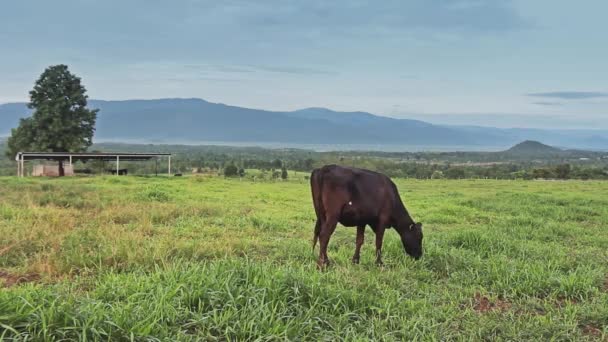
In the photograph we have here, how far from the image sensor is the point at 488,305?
18.5 feet

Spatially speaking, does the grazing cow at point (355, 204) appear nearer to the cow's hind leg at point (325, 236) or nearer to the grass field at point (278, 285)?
the cow's hind leg at point (325, 236)

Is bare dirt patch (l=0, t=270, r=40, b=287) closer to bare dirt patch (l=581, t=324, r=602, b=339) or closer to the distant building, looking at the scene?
bare dirt patch (l=581, t=324, r=602, b=339)

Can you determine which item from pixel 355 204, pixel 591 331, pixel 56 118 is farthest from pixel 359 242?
pixel 56 118

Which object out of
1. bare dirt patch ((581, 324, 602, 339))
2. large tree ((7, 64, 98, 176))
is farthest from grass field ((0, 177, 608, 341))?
large tree ((7, 64, 98, 176))

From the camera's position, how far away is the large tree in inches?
1496

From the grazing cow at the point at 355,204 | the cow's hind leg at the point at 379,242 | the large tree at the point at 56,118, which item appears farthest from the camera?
the large tree at the point at 56,118

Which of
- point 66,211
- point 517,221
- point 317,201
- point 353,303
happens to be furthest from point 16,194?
point 517,221

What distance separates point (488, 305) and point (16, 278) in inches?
224

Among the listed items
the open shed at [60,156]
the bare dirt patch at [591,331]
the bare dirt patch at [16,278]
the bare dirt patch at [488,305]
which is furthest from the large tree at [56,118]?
the bare dirt patch at [591,331]

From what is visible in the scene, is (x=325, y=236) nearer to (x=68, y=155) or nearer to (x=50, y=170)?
(x=68, y=155)

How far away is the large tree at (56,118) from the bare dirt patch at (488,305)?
3867cm

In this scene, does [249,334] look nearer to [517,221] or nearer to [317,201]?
[317,201]

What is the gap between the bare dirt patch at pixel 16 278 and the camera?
5641 mm

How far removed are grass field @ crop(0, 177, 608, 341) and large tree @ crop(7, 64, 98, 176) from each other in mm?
30372
